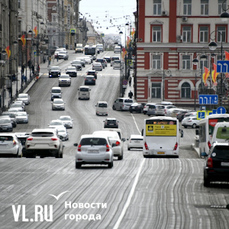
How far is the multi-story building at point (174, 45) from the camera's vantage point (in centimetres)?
9875

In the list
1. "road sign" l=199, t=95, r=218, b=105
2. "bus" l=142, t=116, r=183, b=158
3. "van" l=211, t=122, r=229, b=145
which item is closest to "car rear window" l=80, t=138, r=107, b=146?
"van" l=211, t=122, r=229, b=145

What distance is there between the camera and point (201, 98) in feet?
192

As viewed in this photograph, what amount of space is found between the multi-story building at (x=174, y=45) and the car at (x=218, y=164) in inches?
2912

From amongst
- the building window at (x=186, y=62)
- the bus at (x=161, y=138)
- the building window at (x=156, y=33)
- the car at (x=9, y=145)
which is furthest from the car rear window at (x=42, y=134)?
the building window at (x=186, y=62)

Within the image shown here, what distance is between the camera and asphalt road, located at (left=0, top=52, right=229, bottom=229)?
17703 millimetres

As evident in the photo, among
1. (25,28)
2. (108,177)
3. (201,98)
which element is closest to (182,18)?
(201,98)

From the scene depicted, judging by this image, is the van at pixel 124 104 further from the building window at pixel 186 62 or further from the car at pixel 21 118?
the car at pixel 21 118

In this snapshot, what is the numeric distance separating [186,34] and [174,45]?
7.08 feet

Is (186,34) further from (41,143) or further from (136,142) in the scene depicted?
(41,143)

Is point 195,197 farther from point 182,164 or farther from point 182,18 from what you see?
point 182,18

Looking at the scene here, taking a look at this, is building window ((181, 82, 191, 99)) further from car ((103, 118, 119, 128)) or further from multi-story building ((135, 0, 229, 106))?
car ((103, 118, 119, 128))

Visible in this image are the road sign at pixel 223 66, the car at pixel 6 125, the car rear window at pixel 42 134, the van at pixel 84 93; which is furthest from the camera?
the van at pixel 84 93

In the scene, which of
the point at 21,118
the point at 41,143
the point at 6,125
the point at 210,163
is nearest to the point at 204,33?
the point at 21,118

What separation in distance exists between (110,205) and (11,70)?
97257 millimetres
